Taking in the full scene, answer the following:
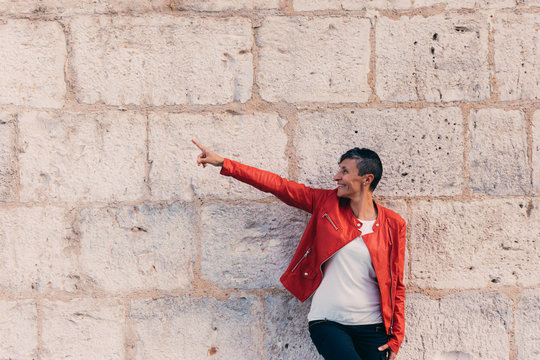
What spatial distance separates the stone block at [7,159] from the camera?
2.93m

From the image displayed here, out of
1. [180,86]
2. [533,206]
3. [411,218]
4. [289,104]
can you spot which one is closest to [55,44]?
[180,86]

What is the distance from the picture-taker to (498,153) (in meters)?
3.01

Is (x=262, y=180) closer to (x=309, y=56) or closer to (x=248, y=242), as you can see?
(x=248, y=242)

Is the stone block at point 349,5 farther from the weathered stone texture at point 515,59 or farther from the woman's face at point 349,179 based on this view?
the woman's face at point 349,179

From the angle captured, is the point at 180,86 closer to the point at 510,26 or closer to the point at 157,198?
the point at 157,198

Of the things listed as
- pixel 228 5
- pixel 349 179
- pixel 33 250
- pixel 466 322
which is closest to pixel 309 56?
pixel 228 5

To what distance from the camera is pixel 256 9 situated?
9.76ft

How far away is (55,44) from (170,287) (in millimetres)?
1650

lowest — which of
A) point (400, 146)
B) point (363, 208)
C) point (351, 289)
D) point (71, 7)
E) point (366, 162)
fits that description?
point (351, 289)

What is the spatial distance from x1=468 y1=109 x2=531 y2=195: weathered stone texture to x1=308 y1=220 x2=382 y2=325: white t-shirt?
3.04ft

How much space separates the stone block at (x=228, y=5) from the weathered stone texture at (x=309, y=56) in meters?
0.09

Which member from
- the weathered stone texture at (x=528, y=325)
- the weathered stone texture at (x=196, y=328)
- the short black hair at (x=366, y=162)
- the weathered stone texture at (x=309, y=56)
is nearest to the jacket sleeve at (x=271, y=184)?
the short black hair at (x=366, y=162)

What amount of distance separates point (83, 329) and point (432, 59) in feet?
8.91

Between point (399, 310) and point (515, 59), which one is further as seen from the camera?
point (515, 59)
